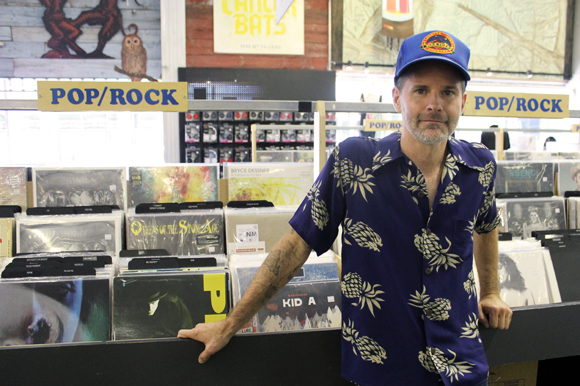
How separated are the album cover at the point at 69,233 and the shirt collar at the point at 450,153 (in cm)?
127

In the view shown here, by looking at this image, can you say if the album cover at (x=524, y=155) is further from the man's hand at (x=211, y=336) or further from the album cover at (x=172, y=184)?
the man's hand at (x=211, y=336)

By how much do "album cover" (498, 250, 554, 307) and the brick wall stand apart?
707 centimetres

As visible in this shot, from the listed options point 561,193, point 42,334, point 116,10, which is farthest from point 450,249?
point 116,10

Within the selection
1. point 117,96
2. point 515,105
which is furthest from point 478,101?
point 117,96

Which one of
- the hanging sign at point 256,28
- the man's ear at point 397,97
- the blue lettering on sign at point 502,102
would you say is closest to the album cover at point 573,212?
the blue lettering on sign at point 502,102

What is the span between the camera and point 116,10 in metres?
7.72

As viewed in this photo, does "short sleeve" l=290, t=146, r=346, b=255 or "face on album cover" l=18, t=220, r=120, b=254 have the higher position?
"short sleeve" l=290, t=146, r=346, b=255

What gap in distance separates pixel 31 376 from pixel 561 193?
3046 millimetres

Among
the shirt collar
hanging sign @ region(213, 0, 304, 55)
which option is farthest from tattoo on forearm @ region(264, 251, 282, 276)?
hanging sign @ region(213, 0, 304, 55)

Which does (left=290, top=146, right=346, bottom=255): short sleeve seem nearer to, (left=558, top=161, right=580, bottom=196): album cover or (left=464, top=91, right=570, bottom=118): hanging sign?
(left=464, top=91, right=570, bottom=118): hanging sign

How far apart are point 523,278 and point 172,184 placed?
5.43ft

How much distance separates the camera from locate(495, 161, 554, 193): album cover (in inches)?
106

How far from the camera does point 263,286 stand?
100 centimetres

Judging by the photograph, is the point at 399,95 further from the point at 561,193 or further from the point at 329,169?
the point at 561,193
